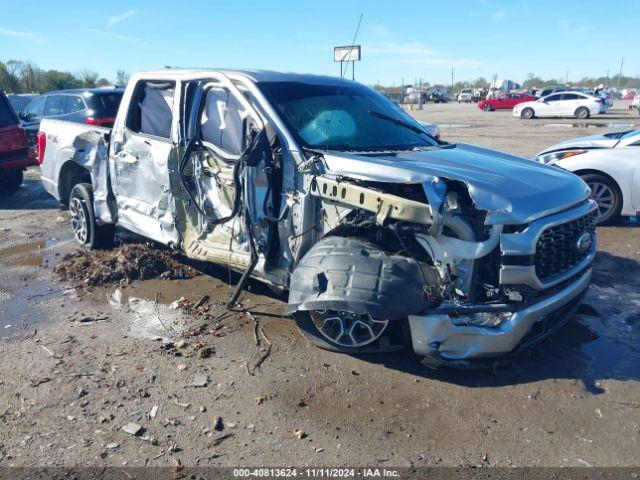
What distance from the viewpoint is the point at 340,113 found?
15.5ft

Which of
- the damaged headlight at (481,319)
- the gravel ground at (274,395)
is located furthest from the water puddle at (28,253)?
the damaged headlight at (481,319)

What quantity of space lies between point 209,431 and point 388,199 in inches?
69.0

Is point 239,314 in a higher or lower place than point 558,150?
lower

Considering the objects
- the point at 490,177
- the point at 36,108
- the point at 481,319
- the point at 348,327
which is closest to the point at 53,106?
the point at 36,108

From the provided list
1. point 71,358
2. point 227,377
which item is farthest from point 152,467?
point 71,358

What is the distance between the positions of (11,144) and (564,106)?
30.3 m

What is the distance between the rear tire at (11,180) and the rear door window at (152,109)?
6211mm

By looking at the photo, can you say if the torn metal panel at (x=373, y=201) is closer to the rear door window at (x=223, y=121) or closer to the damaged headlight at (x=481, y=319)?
the damaged headlight at (x=481, y=319)

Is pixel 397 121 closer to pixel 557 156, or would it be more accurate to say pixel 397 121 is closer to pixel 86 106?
pixel 557 156

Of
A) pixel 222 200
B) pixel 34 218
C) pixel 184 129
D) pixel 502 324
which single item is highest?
pixel 184 129

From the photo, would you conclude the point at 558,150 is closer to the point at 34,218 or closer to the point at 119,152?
the point at 119,152

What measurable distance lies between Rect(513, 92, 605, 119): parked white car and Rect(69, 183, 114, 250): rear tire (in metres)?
31.0

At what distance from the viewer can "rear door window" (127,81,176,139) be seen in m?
5.17

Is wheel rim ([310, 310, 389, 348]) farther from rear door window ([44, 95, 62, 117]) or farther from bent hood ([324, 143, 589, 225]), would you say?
rear door window ([44, 95, 62, 117])
